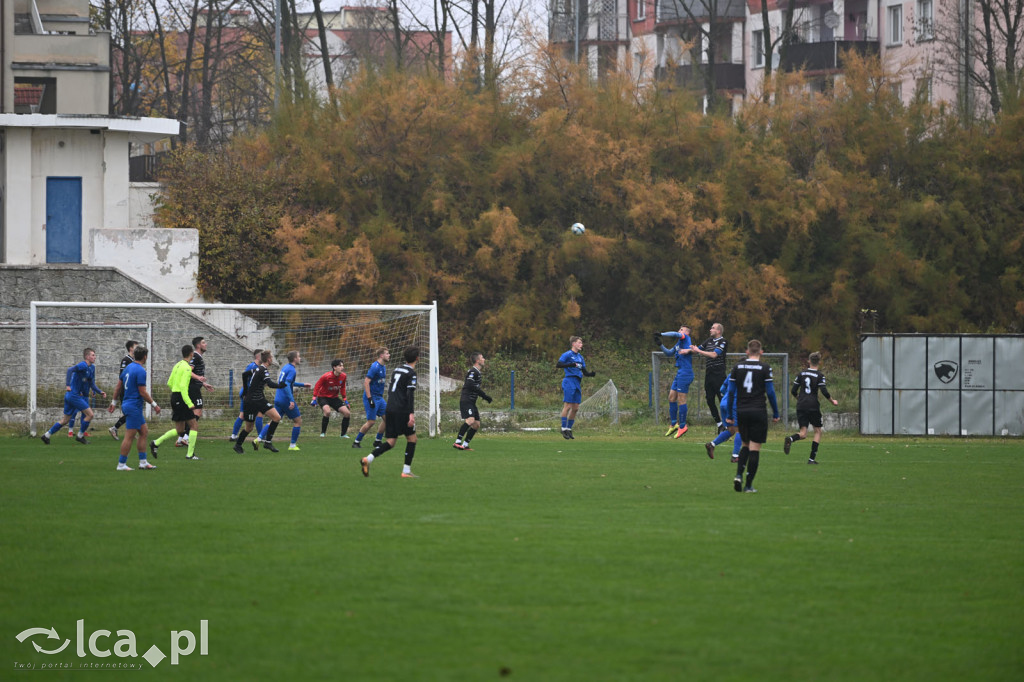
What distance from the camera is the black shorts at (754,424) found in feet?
42.1

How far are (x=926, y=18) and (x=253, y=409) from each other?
Answer: 1340 inches

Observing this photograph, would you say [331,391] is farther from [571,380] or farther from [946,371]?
[946,371]

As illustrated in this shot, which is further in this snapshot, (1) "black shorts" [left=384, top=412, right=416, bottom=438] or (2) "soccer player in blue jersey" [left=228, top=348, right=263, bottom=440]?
(2) "soccer player in blue jersey" [left=228, top=348, right=263, bottom=440]

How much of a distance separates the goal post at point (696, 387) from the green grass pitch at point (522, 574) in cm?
1071

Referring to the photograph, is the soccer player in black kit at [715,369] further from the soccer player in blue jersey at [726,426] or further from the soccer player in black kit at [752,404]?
the soccer player in black kit at [752,404]

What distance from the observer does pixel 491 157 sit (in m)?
33.7

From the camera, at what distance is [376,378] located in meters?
20.4

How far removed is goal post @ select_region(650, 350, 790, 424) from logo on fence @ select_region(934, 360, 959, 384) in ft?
10.3

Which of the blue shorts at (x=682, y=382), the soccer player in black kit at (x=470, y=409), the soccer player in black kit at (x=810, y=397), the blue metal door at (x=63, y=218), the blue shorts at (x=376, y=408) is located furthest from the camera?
the blue metal door at (x=63, y=218)

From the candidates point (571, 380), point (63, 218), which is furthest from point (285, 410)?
point (63, 218)

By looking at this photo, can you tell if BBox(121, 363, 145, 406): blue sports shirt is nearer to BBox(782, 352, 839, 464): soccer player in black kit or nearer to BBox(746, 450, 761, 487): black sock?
BBox(746, 450, 761, 487): black sock

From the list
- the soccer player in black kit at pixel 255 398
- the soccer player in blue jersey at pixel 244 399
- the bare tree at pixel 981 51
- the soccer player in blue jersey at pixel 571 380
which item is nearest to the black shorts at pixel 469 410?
the soccer player in blue jersey at pixel 571 380

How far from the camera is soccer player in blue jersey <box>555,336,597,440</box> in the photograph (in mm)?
21000

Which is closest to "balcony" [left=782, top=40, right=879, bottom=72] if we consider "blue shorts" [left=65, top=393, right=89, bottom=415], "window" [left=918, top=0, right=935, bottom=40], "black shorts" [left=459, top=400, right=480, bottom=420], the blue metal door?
"window" [left=918, top=0, right=935, bottom=40]
